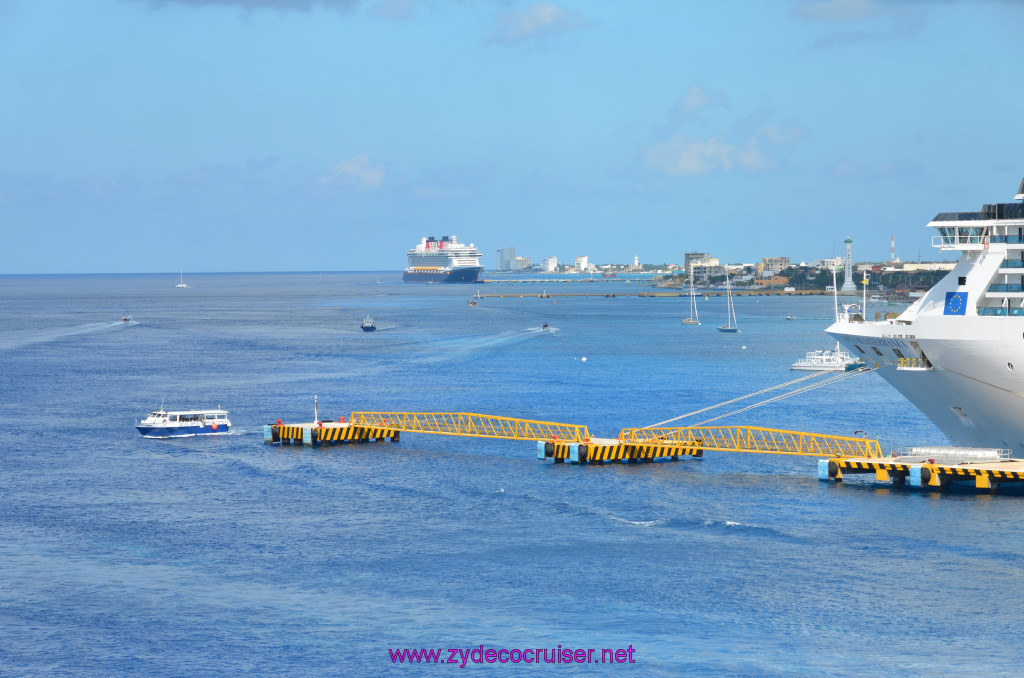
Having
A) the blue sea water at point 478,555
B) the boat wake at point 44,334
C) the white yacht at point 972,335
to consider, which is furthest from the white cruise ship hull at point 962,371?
the boat wake at point 44,334

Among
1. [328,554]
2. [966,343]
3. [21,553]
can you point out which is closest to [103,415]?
[21,553]

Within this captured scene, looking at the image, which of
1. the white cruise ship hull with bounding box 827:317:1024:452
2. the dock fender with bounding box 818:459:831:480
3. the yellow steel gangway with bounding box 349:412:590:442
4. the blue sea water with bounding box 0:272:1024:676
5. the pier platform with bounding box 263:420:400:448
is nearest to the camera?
the blue sea water with bounding box 0:272:1024:676

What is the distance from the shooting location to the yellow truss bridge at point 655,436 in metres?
59.6

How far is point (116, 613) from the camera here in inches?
1495

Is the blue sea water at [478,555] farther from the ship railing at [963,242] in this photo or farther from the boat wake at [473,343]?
the boat wake at [473,343]

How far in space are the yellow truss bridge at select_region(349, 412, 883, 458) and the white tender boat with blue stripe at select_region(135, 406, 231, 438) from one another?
8.32 m

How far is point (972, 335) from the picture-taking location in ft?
161

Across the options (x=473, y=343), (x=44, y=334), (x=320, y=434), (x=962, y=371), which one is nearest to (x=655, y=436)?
(x=962, y=371)

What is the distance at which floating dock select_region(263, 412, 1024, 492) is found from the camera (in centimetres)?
5262

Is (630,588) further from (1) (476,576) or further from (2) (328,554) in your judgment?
(2) (328,554)

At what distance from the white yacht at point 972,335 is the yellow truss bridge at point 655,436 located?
5.56 m

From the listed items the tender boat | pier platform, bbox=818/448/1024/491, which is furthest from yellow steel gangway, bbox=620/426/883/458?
the tender boat

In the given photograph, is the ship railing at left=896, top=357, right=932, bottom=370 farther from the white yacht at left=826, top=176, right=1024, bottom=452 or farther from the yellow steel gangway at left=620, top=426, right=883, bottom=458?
the yellow steel gangway at left=620, top=426, right=883, bottom=458

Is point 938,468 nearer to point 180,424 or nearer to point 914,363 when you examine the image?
point 914,363
